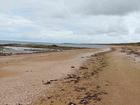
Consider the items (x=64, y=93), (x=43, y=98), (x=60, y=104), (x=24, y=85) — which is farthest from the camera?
(x=24, y=85)

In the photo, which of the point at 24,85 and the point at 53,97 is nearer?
the point at 53,97

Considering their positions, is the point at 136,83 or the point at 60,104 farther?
the point at 136,83

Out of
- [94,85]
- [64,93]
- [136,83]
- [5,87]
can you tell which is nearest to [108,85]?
[94,85]

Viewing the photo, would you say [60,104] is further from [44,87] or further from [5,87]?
[5,87]

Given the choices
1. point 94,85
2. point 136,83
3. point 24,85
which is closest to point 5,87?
point 24,85

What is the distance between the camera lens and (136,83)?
Result: 1700cm

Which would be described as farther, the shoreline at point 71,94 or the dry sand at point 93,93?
the shoreline at point 71,94

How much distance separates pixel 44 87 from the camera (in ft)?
54.7

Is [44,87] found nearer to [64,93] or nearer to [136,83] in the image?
[64,93]

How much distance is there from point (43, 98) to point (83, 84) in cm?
425

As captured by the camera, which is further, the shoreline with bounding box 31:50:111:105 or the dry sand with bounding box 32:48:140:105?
the shoreline with bounding box 31:50:111:105

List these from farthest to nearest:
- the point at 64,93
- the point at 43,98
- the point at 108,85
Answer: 1. the point at 108,85
2. the point at 64,93
3. the point at 43,98

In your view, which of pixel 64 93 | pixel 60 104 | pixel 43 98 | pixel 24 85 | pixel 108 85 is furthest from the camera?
pixel 24 85

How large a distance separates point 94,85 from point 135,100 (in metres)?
4.33
